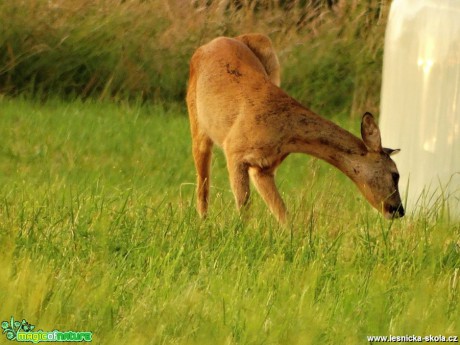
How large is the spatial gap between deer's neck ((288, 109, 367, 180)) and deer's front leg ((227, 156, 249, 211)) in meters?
0.28

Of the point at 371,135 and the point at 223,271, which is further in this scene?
the point at 371,135

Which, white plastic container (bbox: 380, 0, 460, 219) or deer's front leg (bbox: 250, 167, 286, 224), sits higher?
white plastic container (bbox: 380, 0, 460, 219)

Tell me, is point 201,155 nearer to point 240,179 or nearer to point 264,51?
point 264,51

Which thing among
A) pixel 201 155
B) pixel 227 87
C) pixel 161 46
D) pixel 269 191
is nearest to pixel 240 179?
pixel 269 191

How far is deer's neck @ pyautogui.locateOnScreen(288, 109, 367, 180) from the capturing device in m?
7.15

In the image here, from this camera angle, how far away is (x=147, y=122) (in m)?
10.9

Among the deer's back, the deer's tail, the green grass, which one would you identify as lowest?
the green grass

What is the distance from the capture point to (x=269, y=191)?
718 cm

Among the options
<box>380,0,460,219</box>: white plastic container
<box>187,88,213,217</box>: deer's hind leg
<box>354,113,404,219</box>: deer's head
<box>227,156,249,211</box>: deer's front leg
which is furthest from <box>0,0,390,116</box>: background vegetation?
<box>354,113,404,219</box>: deer's head

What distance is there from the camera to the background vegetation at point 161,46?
1177 centimetres

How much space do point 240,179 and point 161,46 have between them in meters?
5.30

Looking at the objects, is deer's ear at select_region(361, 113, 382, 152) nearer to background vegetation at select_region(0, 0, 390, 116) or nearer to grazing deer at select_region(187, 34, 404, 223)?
grazing deer at select_region(187, 34, 404, 223)

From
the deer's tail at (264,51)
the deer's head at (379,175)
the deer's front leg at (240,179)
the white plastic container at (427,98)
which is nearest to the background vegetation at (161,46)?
the deer's tail at (264,51)

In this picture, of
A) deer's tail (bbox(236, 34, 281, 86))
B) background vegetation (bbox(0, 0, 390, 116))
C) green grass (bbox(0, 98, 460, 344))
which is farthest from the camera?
background vegetation (bbox(0, 0, 390, 116))
